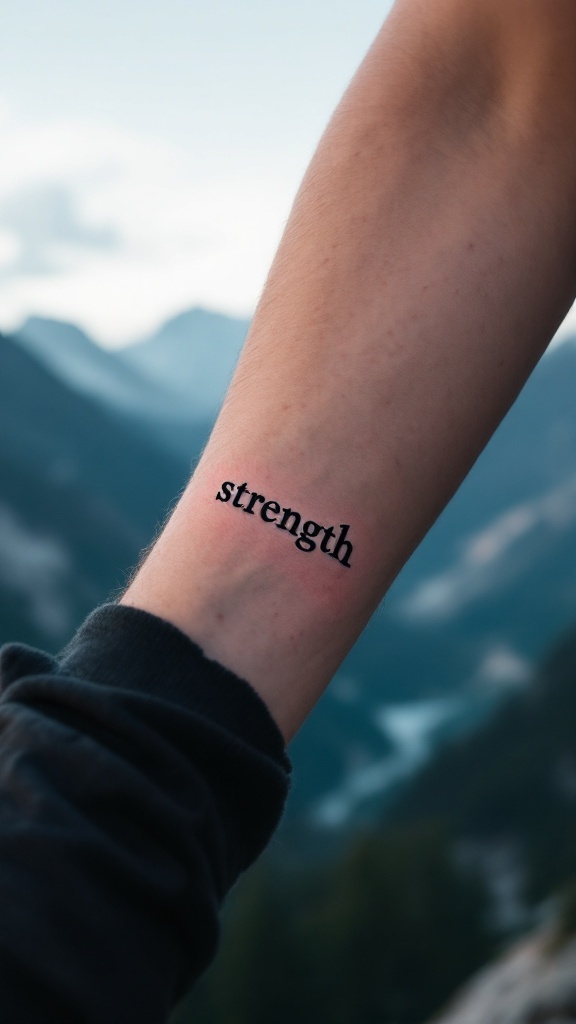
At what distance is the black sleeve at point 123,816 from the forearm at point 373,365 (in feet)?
0.23

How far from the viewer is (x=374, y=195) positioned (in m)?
1.19

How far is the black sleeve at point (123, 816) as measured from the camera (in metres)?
0.83

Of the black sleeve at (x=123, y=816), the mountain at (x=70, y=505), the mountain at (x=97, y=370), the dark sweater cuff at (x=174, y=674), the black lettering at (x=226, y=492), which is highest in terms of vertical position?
the mountain at (x=97, y=370)

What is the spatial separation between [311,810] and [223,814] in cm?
10343

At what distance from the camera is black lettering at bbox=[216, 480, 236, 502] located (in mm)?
1146

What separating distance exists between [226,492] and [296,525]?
9 centimetres

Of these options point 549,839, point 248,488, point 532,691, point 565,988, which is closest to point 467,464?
point 248,488

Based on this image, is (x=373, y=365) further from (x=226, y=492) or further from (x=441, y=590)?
(x=441, y=590)

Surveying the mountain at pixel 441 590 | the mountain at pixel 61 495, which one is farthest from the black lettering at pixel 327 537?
the mountain at pixel 441 590

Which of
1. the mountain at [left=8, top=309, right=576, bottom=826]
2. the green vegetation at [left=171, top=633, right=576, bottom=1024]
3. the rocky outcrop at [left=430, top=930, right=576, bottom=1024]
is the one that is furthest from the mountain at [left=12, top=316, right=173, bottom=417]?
the rocky outcrop at [left=430, top=930, right=576, bottom=1024]

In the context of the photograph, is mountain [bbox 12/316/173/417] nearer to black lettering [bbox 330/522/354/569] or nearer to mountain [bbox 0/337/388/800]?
mountain [bbox 0/337/388/800]

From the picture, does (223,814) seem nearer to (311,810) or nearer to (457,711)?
(311,810)

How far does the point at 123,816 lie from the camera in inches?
35.2

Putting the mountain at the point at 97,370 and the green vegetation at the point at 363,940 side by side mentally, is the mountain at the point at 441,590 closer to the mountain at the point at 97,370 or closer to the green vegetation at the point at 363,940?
the mountain at the point at 97,370
